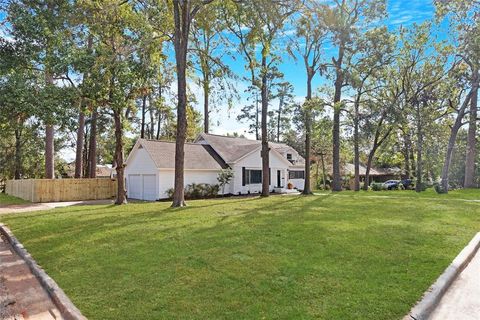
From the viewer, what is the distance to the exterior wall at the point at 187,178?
22.2 m

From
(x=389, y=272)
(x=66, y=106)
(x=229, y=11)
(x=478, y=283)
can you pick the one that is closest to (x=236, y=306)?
(x=389, y=272)

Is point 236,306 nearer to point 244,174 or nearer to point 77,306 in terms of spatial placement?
point 77,306

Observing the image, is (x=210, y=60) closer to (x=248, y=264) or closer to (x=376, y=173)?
(x=248, y=264)

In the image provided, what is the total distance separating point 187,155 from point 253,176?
5984mm

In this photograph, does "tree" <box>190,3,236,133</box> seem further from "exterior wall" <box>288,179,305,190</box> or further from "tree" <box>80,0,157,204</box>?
"exterior wall" <box>288,179,305,190</box>

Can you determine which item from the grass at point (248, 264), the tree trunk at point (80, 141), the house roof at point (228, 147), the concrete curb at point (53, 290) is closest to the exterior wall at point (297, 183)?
the house roof at point (228, 147)

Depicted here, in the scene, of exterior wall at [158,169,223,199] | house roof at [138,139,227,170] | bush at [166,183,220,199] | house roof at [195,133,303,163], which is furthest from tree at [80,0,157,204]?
house roof at [195,133,303,163]

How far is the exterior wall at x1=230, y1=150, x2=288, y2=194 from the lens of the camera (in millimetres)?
26266

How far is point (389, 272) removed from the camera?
5.44 meters

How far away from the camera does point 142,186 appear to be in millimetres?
23531

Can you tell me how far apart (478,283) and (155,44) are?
46.4 ft

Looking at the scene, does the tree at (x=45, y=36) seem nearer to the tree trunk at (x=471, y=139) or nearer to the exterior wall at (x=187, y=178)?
the exterior wall at (x=187, y=178)

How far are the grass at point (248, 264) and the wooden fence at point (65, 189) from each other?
478 inches

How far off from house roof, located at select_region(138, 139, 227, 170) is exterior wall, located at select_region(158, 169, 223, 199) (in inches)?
14.3
